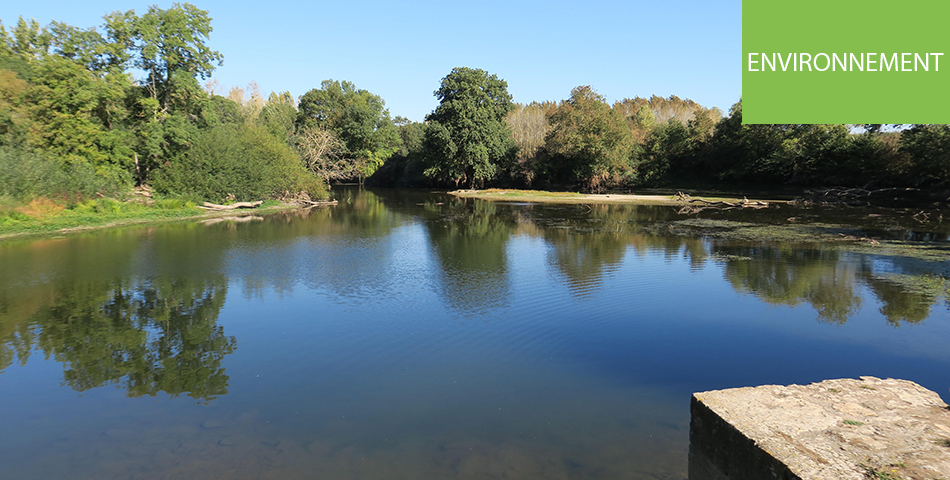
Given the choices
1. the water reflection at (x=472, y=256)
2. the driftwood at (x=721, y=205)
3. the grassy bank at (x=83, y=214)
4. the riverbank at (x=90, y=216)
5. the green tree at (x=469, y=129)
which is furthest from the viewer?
the green tree at (x=469, y=129)

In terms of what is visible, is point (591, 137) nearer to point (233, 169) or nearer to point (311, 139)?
point (311, 139)

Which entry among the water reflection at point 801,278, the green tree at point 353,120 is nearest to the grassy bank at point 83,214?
the water reflection at point 801,278

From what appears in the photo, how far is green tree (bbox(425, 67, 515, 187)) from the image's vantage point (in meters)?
58.2

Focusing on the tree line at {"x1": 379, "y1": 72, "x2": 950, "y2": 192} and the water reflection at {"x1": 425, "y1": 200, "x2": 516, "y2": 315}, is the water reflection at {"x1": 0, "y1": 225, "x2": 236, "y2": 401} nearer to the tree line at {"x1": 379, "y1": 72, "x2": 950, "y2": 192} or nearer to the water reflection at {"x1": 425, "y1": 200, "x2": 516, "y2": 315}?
the water reflection at {"x1": 425, "y1": 200, "x2": 516, "y2": 315}

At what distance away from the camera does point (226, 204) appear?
113 feet

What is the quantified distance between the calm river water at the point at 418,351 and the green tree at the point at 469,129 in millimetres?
41632

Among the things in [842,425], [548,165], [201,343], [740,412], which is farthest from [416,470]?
[548,165]

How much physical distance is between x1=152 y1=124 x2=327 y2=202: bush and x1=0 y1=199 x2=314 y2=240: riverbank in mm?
2163

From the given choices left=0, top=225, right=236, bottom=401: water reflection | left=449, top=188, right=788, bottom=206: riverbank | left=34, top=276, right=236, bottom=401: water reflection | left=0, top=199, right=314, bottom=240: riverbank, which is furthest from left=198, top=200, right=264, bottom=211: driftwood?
left=449, top=188, right=788, bottom=206: riverbank

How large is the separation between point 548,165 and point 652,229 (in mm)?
38041

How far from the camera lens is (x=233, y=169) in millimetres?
35031

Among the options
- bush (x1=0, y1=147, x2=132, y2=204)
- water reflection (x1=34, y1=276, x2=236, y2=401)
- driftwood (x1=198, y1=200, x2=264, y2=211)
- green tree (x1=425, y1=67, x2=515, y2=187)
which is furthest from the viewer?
green tree (x1=425, y1=67, x2=515, y2=187)

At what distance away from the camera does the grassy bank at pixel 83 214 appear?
2139cm

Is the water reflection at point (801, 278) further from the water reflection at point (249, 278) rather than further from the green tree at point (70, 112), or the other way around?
the green tree at point (70, 112)
